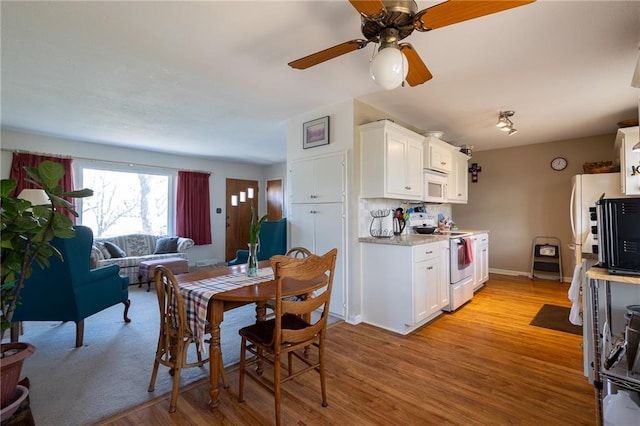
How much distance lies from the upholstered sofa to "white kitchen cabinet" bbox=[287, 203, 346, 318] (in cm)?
299

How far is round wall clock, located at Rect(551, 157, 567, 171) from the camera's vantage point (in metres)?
5.06

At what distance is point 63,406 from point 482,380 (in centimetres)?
276

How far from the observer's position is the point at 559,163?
5.10 meters

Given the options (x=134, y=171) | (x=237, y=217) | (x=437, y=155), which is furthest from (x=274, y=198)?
(x=437, y=155)

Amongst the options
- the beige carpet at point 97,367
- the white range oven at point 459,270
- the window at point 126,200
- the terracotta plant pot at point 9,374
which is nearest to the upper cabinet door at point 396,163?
the white range oven at point 459,270

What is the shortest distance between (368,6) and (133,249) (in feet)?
18.8

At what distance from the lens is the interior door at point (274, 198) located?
7.52 metres

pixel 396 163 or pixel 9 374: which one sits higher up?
pixel 396 163

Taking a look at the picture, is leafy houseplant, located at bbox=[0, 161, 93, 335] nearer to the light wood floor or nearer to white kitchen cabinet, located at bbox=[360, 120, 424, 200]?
the light wood floor

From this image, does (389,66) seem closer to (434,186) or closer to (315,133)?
(315,133)

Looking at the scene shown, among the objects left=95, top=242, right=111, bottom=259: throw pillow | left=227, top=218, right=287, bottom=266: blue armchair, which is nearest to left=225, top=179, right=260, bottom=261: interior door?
left=95, top=242, right=111, bottom=259: throw pillow

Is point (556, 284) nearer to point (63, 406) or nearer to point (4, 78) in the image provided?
point (63, 406)

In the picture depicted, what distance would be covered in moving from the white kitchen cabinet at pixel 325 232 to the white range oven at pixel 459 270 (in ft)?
4.36

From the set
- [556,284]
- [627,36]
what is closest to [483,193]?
[556,284]
